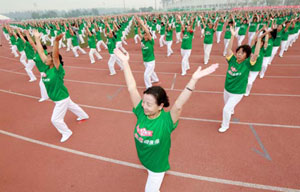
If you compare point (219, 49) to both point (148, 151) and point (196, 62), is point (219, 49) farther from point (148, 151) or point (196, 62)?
point (148, 151)

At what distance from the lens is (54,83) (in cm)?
428

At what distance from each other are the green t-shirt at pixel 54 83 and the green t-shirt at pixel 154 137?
303 centimetres

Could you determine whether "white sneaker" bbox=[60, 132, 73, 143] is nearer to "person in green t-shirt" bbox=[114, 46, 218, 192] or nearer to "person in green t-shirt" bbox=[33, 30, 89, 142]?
"person in green t-shirt" bbox=[33, 30, 89, 142]

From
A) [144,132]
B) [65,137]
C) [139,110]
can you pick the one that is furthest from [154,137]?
[65,137]

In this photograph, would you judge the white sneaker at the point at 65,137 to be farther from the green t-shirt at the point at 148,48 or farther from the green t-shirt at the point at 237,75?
the green t-shirt at the point at 237,75

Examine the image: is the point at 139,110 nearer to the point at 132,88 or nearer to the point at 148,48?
the point at 132,88

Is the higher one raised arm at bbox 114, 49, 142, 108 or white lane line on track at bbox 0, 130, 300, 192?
raised arm at bbox 114, 49, 142, 108

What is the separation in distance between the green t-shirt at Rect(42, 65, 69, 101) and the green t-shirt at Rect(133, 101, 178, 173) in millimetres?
3028

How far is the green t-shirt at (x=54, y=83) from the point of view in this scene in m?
4.20

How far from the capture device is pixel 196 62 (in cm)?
1145

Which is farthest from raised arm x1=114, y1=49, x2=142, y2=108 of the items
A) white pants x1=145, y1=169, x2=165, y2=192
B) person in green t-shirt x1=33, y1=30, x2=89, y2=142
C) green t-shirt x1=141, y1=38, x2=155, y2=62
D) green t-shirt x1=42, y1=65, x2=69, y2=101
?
green t-shirt x1=141, y1=38, x2=155, y2=62

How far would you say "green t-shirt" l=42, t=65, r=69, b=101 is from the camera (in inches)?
165

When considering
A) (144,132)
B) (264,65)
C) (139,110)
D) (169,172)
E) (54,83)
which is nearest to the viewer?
(144,132)

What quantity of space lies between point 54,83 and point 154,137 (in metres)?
3.44
